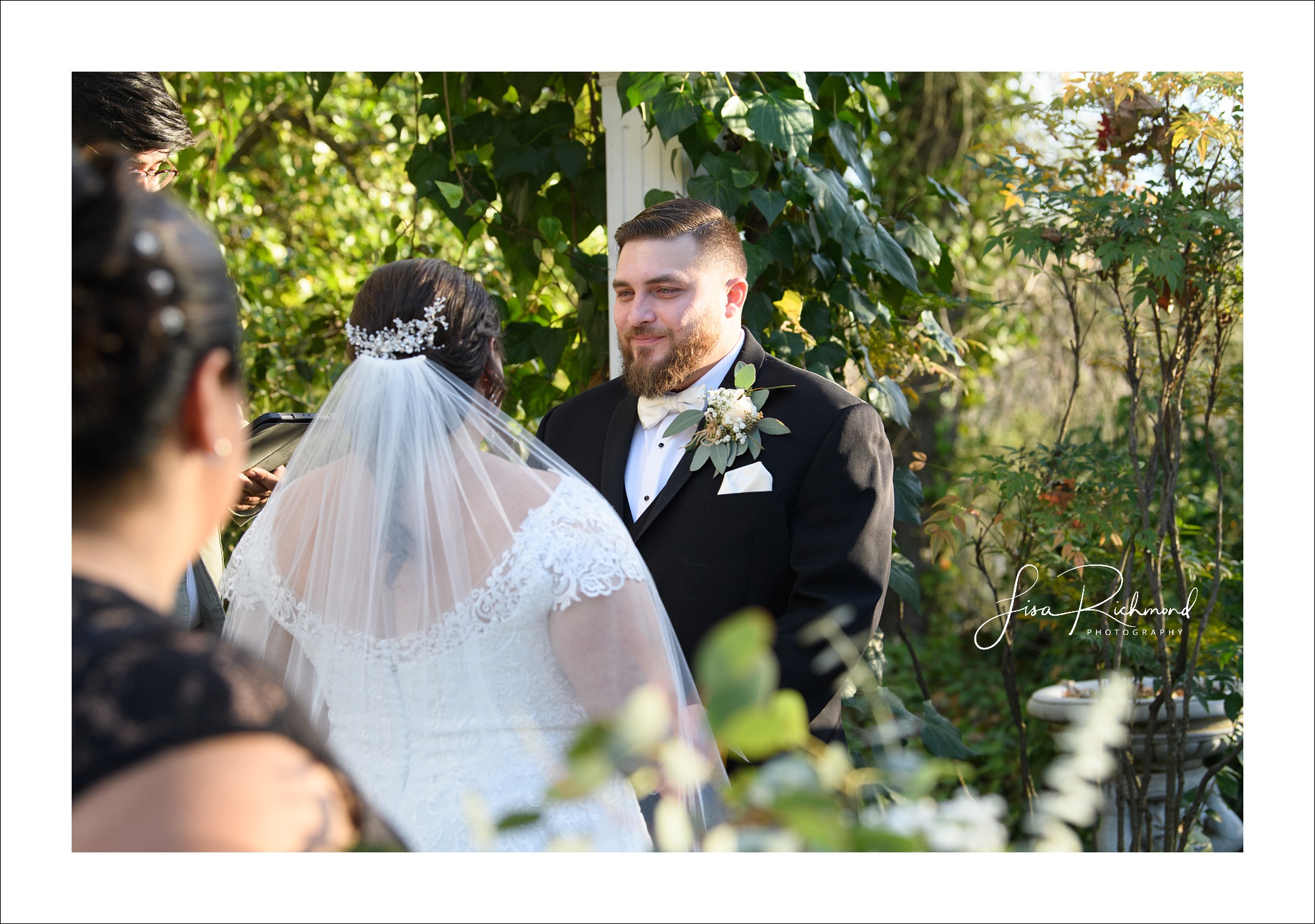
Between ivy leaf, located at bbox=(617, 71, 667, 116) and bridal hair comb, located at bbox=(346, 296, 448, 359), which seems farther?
ivy leaf, located at bbox=(617, 71, 667, 116)

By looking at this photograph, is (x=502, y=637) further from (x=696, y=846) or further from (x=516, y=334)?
(x=516, y=334)

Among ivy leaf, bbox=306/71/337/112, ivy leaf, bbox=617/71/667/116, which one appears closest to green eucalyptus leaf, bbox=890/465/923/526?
ivy leaf, bbox=617/71/667/116

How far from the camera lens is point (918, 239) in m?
3.26

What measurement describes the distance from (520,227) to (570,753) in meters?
2.84

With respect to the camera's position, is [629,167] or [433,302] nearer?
[433,302]

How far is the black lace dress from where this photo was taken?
749 millimetres

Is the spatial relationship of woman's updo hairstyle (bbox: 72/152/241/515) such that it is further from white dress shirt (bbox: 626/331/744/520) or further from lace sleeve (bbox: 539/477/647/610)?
white dress shirt (bbox: 626/331/744/520)

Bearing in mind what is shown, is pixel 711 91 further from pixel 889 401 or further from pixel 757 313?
pixel 889 401

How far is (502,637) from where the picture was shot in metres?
1.63

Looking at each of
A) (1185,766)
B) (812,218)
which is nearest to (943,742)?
(1185,766)

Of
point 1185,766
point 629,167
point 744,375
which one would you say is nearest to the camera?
point 744,375

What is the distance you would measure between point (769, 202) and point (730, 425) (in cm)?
73

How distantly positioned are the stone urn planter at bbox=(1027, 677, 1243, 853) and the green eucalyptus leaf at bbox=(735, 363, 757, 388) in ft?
5.80

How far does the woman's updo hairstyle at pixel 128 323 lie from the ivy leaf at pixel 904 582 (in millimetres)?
2449
